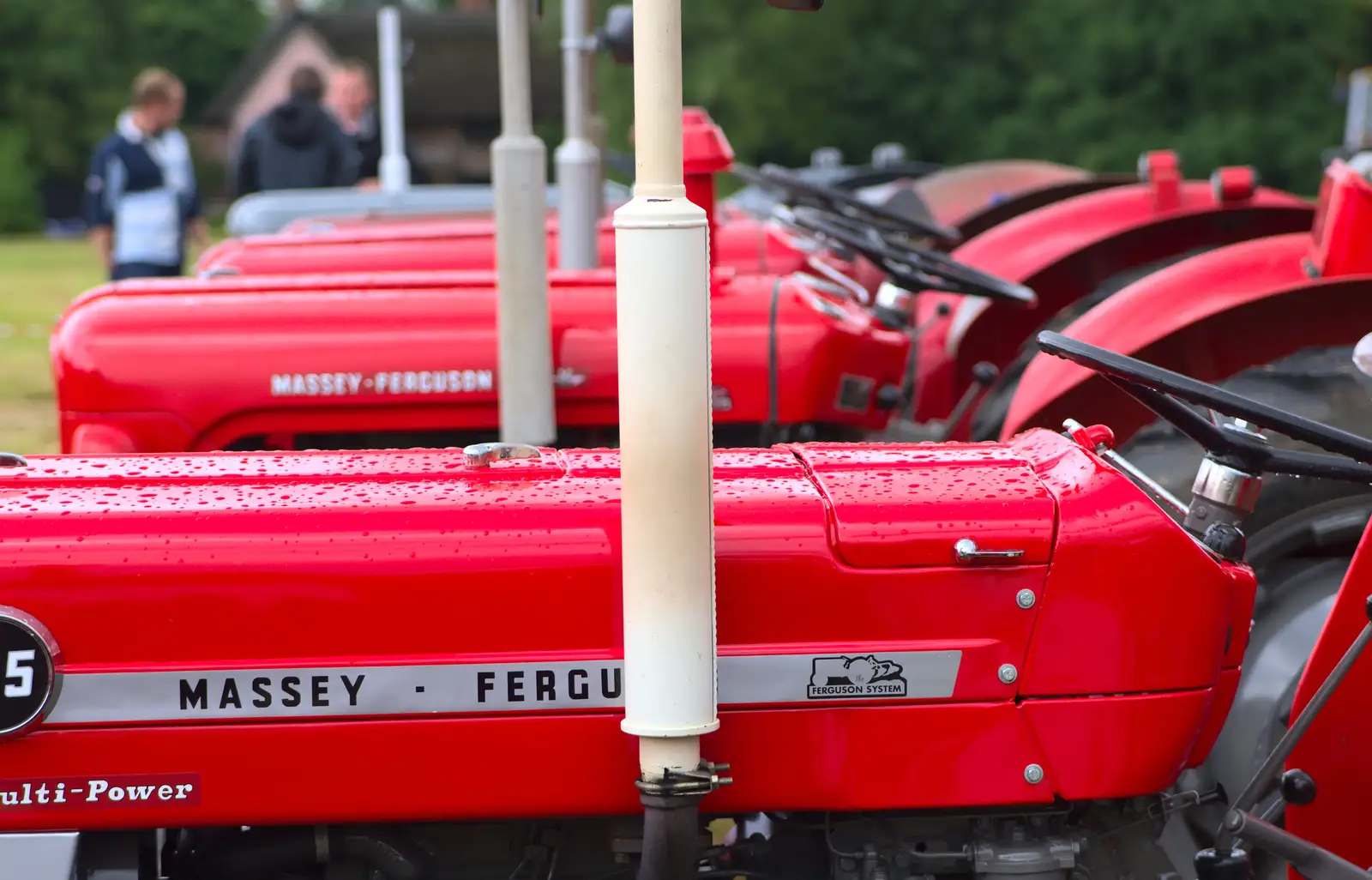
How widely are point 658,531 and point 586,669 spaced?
28 cm


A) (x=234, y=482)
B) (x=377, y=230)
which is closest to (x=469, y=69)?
(x=377, y=230)

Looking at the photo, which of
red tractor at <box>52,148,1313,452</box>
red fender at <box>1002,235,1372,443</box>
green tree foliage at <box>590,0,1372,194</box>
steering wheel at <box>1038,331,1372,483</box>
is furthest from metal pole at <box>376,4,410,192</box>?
green tree foliage at <box>590,0,1372,194</box>

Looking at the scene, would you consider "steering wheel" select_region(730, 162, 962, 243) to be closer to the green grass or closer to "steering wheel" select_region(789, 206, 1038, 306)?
"steering wheel" select_region(789, 206, 1038, 306)

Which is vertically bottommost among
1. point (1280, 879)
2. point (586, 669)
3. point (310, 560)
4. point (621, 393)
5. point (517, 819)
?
point (1280, 879)

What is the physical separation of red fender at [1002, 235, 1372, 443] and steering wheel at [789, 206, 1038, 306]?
10.5 inches

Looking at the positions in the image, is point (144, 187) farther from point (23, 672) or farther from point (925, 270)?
point (23, 672)

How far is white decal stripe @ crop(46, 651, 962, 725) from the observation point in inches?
75.8

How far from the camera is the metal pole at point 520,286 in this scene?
316cm

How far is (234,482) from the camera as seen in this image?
6.89 ft

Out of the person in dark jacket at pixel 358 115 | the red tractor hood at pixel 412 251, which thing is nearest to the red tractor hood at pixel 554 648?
the red tractor hood at pixel 412 251

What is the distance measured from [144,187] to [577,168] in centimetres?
415

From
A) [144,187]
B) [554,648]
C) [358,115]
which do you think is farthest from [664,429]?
[358,115]

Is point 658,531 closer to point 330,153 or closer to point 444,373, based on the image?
point 444,373

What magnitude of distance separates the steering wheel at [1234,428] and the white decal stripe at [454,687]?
384 millimetres
